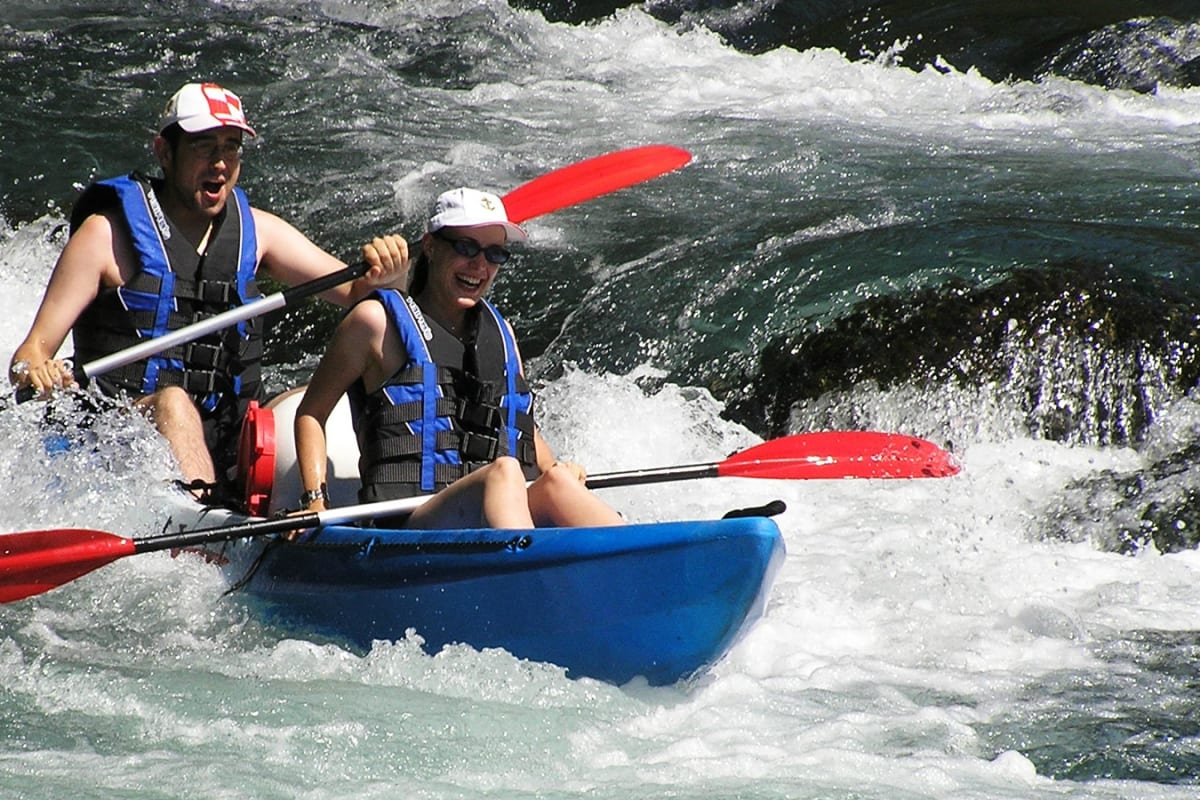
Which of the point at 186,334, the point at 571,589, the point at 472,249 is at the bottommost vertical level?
the point at 571,589

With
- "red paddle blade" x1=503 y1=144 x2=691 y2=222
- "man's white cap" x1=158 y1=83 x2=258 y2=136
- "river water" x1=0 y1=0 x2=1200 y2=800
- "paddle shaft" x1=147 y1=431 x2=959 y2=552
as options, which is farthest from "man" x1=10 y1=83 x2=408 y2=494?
"paddle shaft" x1=147 y1=431 x2=959 y2=552

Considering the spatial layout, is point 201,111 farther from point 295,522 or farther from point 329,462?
point 295,522

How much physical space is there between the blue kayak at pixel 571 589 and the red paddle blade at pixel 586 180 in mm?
1942

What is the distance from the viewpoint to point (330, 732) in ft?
12.0

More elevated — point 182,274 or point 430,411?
point 182,274

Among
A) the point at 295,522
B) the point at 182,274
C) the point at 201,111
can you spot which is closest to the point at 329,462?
the point at 295,522

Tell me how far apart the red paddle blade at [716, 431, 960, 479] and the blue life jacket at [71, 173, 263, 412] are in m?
1.68

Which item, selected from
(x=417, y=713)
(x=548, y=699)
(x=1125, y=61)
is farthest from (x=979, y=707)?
(x=1125, y=61)

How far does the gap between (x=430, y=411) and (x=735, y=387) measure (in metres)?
2.40

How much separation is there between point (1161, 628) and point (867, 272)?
2.36 meters

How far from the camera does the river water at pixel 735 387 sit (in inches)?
145

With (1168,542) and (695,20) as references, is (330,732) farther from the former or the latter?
(695,20)

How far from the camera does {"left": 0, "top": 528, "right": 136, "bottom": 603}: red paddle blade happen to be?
4.23 metres

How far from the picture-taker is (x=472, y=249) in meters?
4.14
